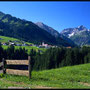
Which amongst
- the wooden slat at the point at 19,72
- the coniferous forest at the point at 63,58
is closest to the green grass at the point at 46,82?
the wooden slat at the point at 19,72

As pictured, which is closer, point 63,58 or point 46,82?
point 46,82

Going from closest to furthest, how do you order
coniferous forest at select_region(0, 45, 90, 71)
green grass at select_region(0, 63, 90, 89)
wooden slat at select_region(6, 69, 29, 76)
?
green grass at select_region(0, 63, 90, 89) < wooden slat at select_region(6, 69, 29, 76) < coniferous forest at select_region(0, 45, 90, 71)

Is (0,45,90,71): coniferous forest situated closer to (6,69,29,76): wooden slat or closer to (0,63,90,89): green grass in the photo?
(0,63,90,89): green grass

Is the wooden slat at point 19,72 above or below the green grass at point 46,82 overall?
above

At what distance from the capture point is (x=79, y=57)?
134 metres

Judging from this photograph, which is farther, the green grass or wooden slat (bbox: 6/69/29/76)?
wooden slat (bbox: 6/69/29/76)

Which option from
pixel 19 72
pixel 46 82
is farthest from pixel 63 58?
pixel 46 82

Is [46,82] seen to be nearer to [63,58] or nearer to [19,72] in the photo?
[19,72]

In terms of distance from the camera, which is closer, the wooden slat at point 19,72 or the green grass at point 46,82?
the green grass at point 46,82

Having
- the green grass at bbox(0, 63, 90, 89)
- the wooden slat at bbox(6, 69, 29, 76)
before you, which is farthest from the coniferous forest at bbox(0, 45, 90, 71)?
the wooden slat at bbox(6, 69, 29, 76)

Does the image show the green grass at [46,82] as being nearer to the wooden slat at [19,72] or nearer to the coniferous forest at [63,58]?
the wooden slat at [19,72]

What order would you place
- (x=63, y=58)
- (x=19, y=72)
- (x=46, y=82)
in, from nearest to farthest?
1. (x=46, y=82)
2. (x=19, y=72)
3. (x=63, y=58)

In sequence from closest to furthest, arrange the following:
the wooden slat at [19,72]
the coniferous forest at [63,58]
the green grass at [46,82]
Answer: the green grass at [46,82] < the wooden slat at [19,72] < the coniferous forest at [63,58]

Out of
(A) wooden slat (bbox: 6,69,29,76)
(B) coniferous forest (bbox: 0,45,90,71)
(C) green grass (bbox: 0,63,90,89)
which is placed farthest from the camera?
(B) coniferous forest (bbox: 0,45,90,71)
